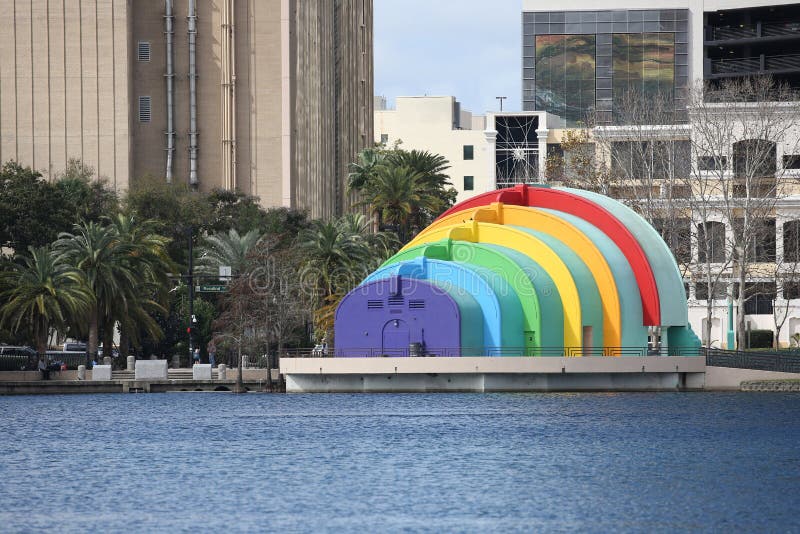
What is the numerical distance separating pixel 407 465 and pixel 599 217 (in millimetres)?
41361

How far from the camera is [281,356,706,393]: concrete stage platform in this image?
290 ft

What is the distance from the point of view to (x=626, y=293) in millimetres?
94062

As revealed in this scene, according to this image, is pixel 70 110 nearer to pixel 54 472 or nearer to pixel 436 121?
pixel 436 121

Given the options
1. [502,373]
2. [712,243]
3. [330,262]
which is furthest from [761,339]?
[502,373]

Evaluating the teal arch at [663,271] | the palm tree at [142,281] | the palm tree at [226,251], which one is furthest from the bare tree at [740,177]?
the palm tree at [142,281]

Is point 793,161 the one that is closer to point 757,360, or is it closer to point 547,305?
point 757,360

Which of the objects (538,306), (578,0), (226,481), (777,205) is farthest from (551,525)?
(578,0)

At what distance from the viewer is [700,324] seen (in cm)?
12712

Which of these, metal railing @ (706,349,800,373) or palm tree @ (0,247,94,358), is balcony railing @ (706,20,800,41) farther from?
palm tree @ (0,247,94,358)

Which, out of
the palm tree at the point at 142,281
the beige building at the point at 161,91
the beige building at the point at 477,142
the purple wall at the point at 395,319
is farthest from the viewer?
the beige building at the point at 477,142

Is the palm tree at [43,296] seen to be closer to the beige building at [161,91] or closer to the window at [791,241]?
the beige building at [161,91]

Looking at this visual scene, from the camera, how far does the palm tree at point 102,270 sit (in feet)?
337

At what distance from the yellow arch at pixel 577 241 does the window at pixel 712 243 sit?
1225 cm

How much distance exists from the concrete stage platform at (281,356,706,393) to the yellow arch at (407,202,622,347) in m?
3.93
